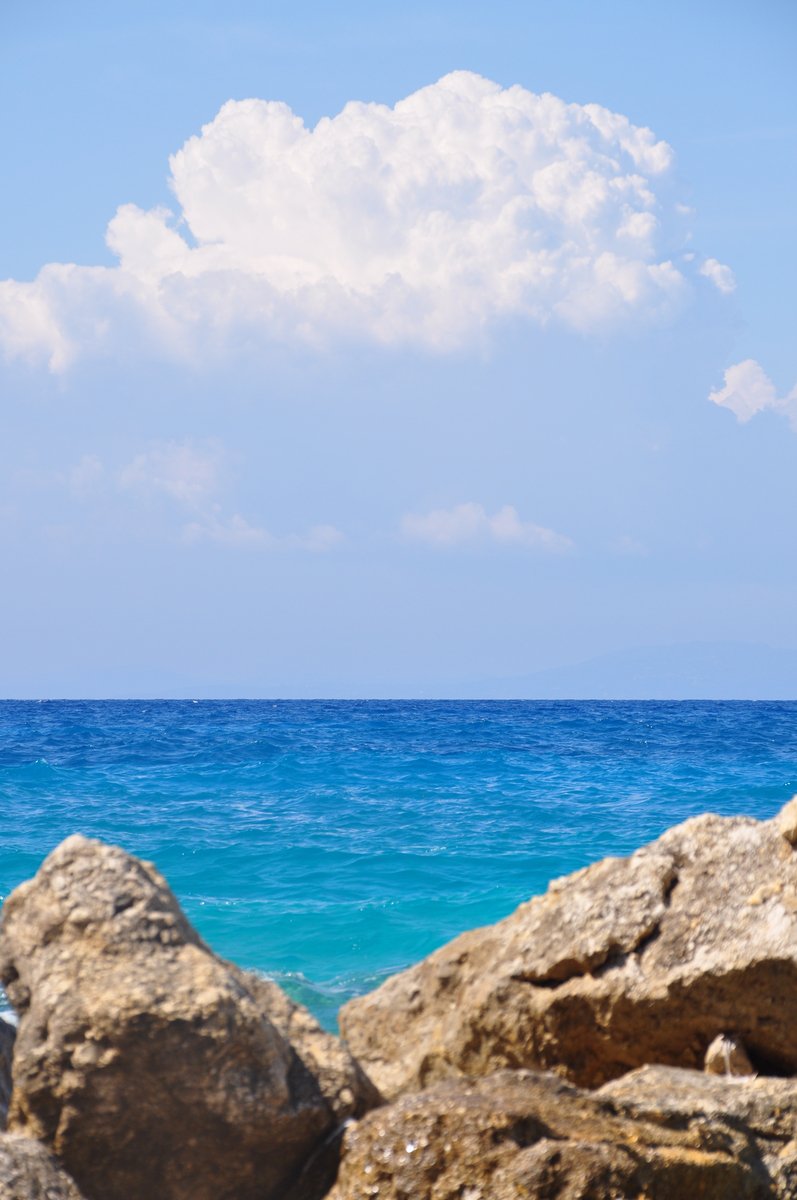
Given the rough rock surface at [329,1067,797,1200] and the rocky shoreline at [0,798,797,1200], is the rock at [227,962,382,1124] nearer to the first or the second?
the rocky shoreline at [0,798,797,1200]

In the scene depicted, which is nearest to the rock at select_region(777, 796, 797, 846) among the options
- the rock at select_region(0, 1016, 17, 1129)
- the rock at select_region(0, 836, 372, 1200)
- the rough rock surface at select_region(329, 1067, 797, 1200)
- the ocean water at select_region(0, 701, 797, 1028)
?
the rough rock surface at select_region(329, 1067, 797, 1200)

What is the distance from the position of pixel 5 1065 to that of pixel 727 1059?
3415mm

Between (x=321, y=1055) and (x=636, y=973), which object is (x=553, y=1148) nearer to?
(x=321, y=1055)

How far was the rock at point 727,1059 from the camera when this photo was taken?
18.2ft

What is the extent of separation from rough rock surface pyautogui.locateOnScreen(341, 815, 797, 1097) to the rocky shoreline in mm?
12

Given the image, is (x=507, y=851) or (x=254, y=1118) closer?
(x=254, y=1118)

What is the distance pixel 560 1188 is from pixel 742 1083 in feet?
4.72

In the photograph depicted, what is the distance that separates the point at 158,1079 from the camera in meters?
4.44

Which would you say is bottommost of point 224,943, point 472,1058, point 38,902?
point 224,943

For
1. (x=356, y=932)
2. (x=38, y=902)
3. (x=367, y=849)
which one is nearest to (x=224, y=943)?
(x=356, y=932)

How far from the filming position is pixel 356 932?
1303 cm

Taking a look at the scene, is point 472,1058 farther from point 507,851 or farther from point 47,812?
point 47,812

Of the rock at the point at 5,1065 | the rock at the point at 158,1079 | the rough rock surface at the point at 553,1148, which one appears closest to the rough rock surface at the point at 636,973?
the rough rock surface at the point at 553,1148

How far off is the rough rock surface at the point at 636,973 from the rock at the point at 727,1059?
0.10m
